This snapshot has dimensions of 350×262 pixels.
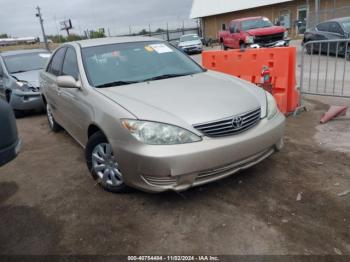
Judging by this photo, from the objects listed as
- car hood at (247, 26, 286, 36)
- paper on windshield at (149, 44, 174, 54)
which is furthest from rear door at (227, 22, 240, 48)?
paper on windshield at (149, 44, 174, 54)

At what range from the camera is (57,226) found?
3164 mm

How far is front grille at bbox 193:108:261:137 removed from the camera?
3.01m

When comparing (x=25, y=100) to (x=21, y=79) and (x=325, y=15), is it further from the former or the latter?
(x=325, y=15)

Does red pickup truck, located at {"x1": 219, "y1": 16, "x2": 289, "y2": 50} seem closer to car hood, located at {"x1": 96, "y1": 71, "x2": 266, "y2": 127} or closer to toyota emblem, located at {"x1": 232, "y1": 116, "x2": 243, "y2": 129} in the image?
car hood, located at {"x1": 96, "y1": 71, "x2": 266, "y2": 127}

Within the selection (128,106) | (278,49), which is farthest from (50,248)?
(278,49)

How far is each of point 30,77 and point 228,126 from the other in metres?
6.23

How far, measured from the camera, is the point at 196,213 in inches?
125

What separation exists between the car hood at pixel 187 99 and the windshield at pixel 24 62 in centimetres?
567

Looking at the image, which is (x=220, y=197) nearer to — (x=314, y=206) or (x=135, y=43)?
(x=314, y=206)

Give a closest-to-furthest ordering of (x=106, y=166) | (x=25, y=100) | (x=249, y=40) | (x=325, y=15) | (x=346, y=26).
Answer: (x=106, y=166), (x=25, y=100), (x=346, y=26), (x=249, y=40), (x=325, y=15)

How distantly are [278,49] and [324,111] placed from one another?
1.48 metres

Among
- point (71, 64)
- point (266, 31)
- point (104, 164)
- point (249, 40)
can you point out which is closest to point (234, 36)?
point (249, 40)

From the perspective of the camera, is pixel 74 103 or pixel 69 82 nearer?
pixel 69 82

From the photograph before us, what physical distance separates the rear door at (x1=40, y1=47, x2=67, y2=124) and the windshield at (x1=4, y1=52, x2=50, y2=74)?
3054 mm
